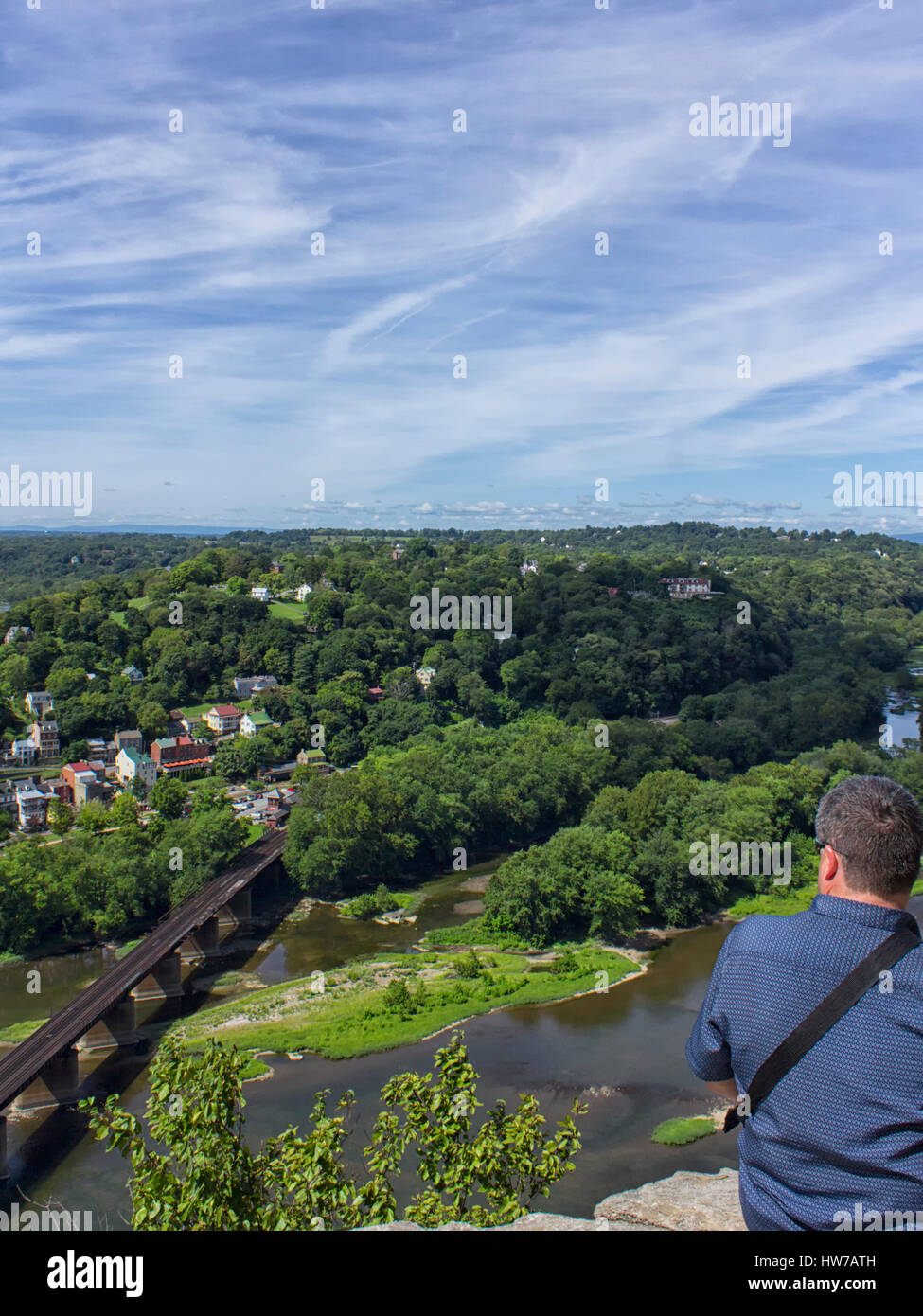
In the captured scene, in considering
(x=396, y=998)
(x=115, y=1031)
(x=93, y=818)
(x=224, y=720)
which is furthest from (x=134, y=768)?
(x=396, y=998)

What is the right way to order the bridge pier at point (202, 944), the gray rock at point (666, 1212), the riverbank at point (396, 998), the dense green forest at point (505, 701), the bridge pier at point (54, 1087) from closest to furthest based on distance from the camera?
the gray rock at point (666, 1212), the bridge pier at point (54, 1087), the riverbank at point (396, 998), the bridge pier at point (202, 944), the dense green forest at point (505, 701)

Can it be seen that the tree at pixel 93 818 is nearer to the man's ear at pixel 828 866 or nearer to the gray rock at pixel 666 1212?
the gray rock at pixel 666 1212

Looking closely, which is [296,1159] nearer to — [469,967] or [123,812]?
[469,967]

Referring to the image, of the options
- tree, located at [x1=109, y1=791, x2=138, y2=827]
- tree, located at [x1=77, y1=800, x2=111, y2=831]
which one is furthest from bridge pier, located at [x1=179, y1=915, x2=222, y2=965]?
tree, located at [x1=77, y1=800, x2=111, y2=831]

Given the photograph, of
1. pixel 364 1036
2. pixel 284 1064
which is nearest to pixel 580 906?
pixel 364 1036

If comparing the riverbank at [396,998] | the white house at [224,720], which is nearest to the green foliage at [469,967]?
the riverbank at [396,998]

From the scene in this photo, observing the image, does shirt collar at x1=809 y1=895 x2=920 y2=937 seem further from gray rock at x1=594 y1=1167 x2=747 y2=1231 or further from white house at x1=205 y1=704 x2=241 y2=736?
white house at x1=205 y1=704 x2=241 y2=736
